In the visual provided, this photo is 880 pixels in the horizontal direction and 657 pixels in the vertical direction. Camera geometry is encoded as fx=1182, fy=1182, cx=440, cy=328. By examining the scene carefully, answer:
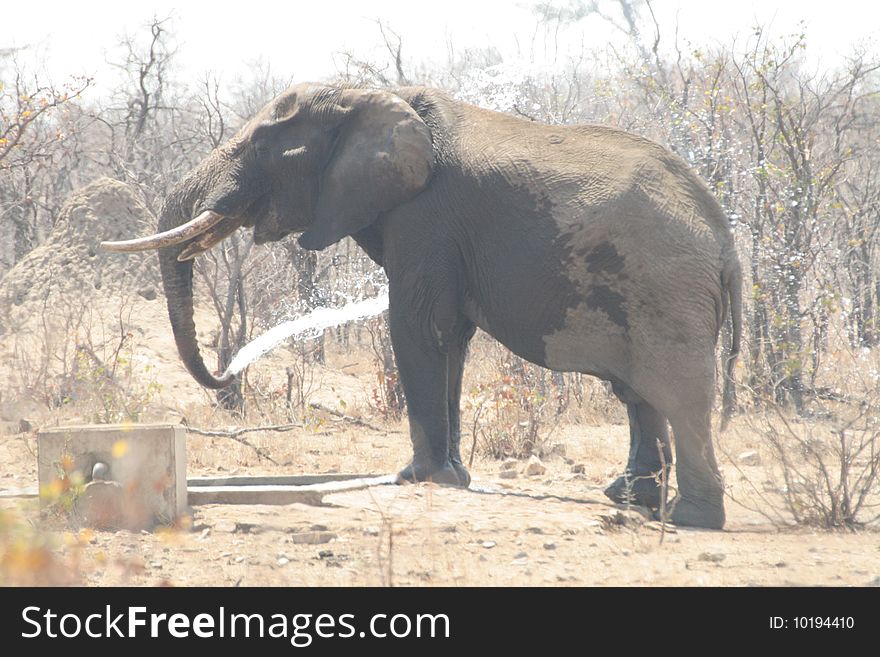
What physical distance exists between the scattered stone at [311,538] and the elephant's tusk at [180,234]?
2.57 meters

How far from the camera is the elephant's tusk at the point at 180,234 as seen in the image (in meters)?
7.51

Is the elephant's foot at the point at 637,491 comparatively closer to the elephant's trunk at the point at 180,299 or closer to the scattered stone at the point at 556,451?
the scattered stone at the point at 556,451

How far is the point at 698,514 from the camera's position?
661 cm

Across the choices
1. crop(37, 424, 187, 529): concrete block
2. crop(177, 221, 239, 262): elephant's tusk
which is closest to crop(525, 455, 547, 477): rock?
crop(177, 221, 239, 262): elephant's tusk

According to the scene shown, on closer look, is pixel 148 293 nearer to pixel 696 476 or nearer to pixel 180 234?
pixel 180 234

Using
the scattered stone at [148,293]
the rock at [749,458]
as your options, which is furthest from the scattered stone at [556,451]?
the scattered stone at [148,293]

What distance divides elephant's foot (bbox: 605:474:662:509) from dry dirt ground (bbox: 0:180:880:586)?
9 cm

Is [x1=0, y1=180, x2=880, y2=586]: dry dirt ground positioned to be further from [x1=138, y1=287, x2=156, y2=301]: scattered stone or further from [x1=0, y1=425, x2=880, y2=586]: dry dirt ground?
[x1=138, y1=287, x2=156, y2=301]: scattered stone

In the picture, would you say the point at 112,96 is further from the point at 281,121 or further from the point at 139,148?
the point at 281,121

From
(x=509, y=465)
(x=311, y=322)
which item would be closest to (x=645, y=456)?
(x=509, y=465)

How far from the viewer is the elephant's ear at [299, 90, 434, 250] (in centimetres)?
735

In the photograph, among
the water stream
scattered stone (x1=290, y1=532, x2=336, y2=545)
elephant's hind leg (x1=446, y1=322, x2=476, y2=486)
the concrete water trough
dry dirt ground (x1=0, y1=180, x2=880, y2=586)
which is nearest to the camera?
dry dirt ground (x1=0, y1=180, x2=880, y2=586)

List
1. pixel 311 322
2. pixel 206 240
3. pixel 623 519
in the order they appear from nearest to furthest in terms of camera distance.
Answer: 1. pixel 623 519
2. pixel 206 240
3. pixel 311 322

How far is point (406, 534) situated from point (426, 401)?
1763 mm
